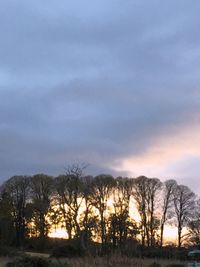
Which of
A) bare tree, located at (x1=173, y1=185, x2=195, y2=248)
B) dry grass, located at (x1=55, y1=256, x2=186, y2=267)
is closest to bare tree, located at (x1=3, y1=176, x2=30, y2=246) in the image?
bare tree, located at (x1=173, y1=185, x2=195, y2=248)

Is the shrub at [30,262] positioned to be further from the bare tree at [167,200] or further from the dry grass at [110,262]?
the bare tree at [167,200]

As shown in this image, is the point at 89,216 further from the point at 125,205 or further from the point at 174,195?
the point at 174,195

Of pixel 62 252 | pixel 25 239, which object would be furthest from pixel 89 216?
pixel 62 252

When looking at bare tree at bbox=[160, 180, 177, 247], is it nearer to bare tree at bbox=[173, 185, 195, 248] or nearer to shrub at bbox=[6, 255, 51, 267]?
bare tree at bbox=[173, 185, 195, 248]

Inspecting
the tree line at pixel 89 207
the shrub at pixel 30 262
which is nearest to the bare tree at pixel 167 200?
the tree line at pixel 89 207

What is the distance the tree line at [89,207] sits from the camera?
3354 inches

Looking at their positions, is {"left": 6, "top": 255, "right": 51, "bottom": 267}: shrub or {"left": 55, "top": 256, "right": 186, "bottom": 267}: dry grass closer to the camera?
{"left": 55, "top": 256, "right": 186, "bottom": 267}: dry grass

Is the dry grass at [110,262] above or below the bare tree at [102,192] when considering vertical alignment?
below

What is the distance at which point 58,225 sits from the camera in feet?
296

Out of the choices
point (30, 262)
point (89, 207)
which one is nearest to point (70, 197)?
point (89, 207)

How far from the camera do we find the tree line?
85.2m

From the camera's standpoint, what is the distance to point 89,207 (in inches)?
3465

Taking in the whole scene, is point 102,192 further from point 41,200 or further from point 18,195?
point 18,195

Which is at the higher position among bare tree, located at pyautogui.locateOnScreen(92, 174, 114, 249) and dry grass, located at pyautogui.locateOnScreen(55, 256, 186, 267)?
bare tree, located at pyautogui.locateOnScreen(92, 174, 114, 249)
